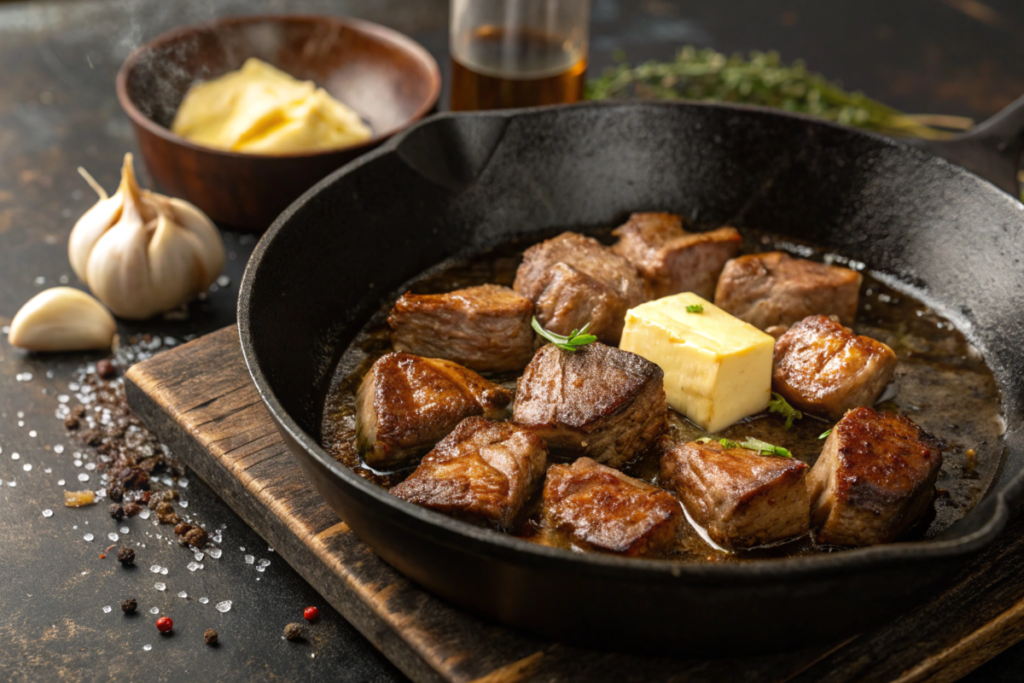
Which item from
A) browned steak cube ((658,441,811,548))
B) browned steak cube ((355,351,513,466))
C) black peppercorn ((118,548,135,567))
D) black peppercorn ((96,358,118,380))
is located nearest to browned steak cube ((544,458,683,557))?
browned steak cube ((658,441,811,548))

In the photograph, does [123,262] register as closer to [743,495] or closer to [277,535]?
Result: [277,535]

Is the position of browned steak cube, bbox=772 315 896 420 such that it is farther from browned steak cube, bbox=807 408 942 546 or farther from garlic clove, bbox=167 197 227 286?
garlic clove, bbox=167 197 227 286

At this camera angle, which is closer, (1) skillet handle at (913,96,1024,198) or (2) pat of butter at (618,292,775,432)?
(2) pat of butter at (618,292,775,432)

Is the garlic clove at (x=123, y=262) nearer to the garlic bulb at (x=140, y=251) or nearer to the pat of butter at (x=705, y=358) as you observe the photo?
the garlic bulb at (x=140, y=251)

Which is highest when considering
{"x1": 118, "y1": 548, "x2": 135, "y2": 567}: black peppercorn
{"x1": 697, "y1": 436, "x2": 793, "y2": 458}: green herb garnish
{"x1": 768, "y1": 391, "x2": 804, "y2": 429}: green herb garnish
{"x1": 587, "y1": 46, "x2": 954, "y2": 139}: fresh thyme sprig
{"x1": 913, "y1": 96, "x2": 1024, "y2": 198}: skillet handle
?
{"x1": 913, "y1": 96, "x2": 1024, "y2": 198}: skillet handle

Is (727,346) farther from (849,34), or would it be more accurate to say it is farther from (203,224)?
(849,34)

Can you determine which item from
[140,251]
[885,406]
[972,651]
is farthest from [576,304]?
[140,251]
